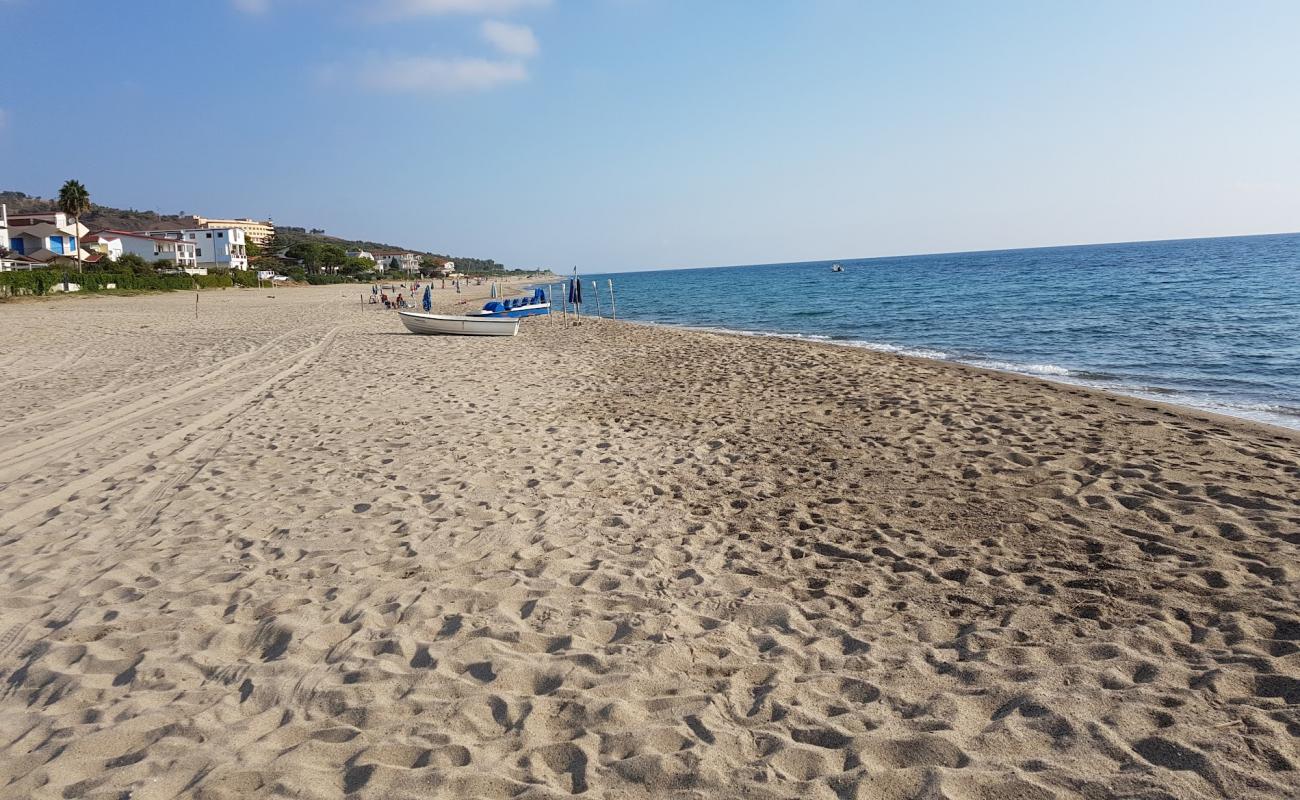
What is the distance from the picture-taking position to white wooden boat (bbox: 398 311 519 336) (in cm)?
2123

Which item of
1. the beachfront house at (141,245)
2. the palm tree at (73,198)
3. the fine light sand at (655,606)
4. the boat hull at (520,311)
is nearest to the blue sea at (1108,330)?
the fine light sand at (655,606)

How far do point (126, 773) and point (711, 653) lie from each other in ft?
A: 8.25

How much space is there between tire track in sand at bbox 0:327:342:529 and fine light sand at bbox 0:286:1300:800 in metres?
0.08

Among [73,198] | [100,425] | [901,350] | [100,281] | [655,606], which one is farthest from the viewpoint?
[73,198]

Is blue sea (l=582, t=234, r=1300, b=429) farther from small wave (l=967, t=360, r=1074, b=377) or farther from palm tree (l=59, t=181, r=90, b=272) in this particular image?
palm tree (l=59, t=181, r=90, b=272)

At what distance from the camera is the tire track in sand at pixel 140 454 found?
6123mm

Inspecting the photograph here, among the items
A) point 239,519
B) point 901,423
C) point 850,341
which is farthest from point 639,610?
point 850,341

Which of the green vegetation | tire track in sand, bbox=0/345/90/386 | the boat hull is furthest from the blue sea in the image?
the green vegetation

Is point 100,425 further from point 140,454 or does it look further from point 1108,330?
point 1108,330

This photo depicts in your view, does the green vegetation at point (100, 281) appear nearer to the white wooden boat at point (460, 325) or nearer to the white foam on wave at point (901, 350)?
the white wooden boat at point (460, 325)

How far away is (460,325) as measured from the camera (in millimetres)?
21266

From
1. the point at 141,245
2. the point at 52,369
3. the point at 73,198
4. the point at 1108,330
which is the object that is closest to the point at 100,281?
the point at 73,198

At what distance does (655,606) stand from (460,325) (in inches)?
710

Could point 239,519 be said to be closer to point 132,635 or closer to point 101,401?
point 132,635
